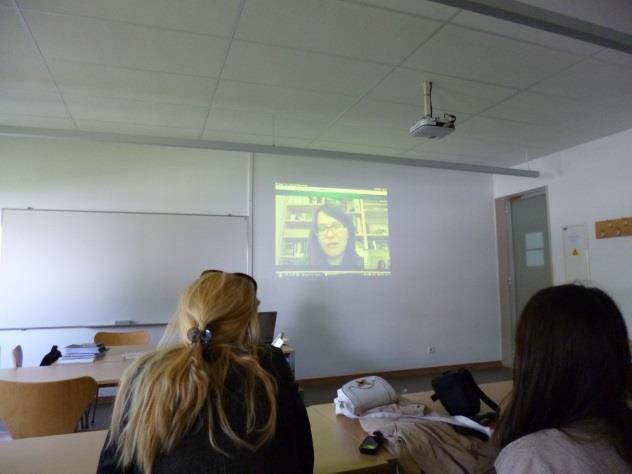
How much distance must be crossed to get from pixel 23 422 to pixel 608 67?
4176mm

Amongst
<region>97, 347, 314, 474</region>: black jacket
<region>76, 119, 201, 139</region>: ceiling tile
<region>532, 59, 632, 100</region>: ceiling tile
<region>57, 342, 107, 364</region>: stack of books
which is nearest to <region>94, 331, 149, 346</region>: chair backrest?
<region>57, 342, 107, 364</region>: stack of books

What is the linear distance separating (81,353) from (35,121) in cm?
225

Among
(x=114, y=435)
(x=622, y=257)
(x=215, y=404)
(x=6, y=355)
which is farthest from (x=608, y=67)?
(x=6, y=355)

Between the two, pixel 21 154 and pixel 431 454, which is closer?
pixel 431 454

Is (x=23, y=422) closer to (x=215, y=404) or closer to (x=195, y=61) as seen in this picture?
(x=215, y=404)

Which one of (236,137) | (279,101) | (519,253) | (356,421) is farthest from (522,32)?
(519,253)

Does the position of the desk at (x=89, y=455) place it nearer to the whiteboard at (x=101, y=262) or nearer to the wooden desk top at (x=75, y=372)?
the wooden desk top at (x=75, y=372)

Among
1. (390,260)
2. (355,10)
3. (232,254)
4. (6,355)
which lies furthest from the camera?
(390,260)

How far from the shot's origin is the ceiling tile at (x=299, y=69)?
2.65m

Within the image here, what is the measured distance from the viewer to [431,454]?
1.59m

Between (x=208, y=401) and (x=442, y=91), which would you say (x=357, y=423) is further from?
(x=442, y=91)

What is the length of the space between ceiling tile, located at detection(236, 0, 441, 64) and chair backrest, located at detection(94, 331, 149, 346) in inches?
112

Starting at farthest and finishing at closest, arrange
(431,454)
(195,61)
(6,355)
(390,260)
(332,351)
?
(390,260)
(332,351)
(6,355)
(195,61)
(431,454)

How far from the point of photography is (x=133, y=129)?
4.02 meters
